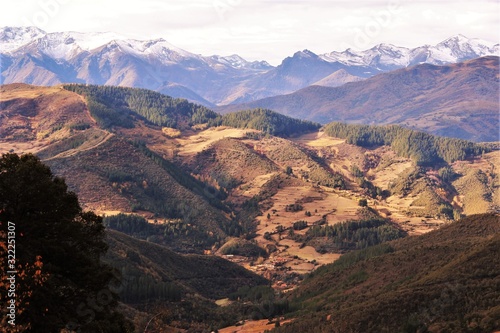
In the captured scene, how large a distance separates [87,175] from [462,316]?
15124cm

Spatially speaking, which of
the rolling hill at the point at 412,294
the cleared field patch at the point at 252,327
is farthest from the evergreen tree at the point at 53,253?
the cleared field patch at the point at 252,327

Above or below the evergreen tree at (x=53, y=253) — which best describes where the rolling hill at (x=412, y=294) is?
below

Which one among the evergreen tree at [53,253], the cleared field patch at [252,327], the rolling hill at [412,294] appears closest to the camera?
the evergreen tree at [53,253]

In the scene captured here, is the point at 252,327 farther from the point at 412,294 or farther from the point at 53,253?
the point at 53,253

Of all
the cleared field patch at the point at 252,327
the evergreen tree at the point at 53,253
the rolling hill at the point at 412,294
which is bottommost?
the cleared field patch at the point at 252,327

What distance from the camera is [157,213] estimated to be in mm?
181625

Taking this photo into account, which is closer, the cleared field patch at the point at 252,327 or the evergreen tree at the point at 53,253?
the evergreen tree at the point at 53,253

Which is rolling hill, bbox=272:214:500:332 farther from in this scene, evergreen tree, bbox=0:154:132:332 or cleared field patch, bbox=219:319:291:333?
evergreen tree, bbox=0:154:132:332

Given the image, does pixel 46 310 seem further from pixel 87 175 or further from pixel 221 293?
pixel 87 175

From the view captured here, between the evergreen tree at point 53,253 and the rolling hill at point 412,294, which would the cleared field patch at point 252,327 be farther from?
the evergreen tree at point 53,253

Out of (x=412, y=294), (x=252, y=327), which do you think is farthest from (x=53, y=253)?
(x=252, y=327)

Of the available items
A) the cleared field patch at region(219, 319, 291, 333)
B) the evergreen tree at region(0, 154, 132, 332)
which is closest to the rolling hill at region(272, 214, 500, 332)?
the cleared field patch at region(219, 319, 291, 333)

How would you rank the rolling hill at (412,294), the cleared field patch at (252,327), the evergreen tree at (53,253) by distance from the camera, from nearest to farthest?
the evergreen tree at (53,253), the rolling hill at (412,294), the cleared field patch at (252,327)

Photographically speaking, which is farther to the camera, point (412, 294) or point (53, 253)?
point (412, 294)
